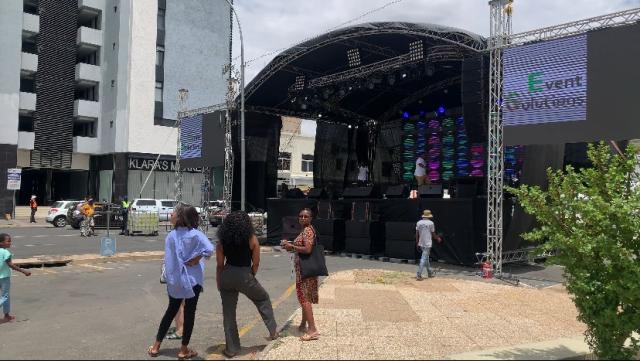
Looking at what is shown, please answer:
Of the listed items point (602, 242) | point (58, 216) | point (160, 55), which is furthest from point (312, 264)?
point (160, 55)

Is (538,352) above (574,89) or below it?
below

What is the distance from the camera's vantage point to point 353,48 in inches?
798

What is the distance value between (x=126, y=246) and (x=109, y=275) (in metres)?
8.02

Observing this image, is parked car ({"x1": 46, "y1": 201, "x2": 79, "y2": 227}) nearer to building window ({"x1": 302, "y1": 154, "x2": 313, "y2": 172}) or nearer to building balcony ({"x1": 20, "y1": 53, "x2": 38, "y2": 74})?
building balcony ({"x1": 20, "y1": 53, "x2": 38, "y2": 74})

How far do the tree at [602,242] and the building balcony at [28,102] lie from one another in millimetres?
43162

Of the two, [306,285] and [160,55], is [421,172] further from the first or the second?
[160,55]

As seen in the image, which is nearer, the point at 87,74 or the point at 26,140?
the point at 26,140

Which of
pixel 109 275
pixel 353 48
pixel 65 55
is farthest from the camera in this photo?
pixel 65 55

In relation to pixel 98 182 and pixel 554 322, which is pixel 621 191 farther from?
pixel 98 182

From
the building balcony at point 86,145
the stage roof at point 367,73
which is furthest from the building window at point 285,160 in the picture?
the stage roof at point 367,73

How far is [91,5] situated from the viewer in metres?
45.8

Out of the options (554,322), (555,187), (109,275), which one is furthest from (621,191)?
(109,275)

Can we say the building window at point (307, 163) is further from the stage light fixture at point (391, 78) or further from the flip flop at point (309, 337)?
the flip flop at point (309, 337)

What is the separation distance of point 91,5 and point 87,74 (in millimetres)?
5733
